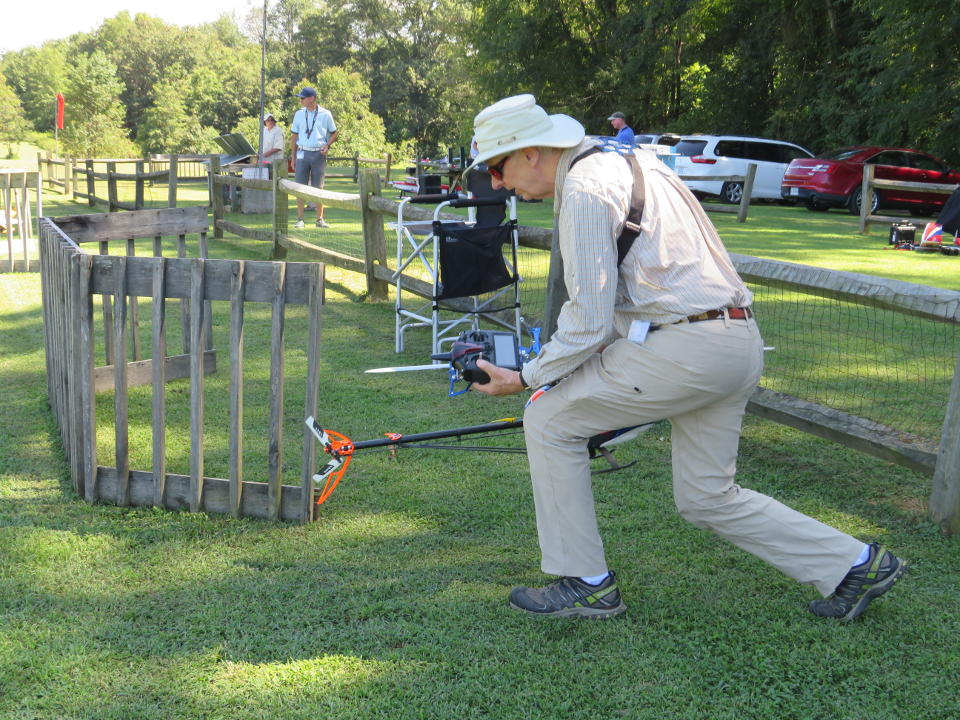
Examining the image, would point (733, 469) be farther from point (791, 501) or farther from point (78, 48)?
point (78, 48)

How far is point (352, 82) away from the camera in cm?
4762

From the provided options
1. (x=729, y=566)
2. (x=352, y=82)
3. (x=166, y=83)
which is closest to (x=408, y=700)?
(x=729, y=566)

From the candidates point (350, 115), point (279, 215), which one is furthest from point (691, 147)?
point (350, 115)

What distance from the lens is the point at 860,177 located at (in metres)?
21.4

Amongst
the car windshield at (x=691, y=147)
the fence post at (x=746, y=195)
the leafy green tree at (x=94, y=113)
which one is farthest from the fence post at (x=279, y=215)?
the leafy green tree at (x=94, y=113)

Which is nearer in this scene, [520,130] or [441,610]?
[520,130]

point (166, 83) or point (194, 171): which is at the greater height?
point (166, 83)

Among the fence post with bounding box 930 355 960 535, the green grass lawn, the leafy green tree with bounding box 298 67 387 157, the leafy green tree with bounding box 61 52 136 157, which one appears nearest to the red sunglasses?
the green grass lawn

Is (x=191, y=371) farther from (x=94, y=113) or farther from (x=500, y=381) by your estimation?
(x=94, y=113)

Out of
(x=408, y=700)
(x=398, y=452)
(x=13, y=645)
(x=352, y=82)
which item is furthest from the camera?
(x=352, y=82)

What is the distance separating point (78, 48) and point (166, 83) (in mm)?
42799

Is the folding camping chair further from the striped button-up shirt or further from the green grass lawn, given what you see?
the striped button-up shirt

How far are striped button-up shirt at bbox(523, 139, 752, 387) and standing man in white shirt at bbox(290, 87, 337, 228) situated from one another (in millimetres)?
11913

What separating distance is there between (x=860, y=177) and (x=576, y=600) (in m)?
20.4
